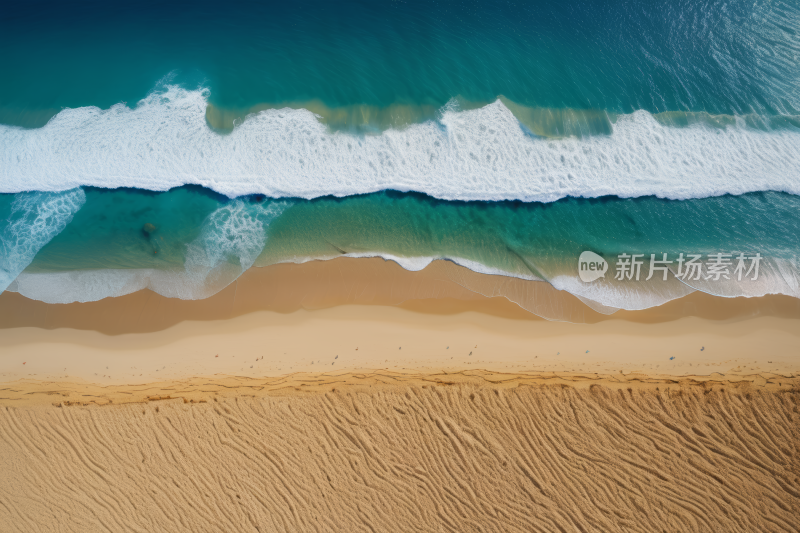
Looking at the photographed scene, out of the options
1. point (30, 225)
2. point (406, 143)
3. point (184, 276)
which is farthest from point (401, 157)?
point (30, 225)

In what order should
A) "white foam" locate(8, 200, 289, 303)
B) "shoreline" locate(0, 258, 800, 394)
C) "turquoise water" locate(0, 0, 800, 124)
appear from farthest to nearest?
"turquoise water" locate(0, 0, 800, 124) < "white foam" locate(8, 200, 289, 303) < "shoreline" locate(0, 258, 800, 394)

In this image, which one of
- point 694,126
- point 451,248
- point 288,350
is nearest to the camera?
point 288,350

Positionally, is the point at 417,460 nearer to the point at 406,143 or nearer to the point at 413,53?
the point at 406,143

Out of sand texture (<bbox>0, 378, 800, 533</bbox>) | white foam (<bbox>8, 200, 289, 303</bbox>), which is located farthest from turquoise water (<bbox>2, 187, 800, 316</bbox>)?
sand texture (<bbox>0, 378, 800, 533</bbox>)

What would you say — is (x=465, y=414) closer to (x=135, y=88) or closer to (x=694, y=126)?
(x=694, y=126)

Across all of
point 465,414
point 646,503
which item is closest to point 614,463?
point 646,503

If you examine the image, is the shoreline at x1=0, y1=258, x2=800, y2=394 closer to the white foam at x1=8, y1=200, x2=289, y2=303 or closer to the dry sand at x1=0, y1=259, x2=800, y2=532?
the dry sand at x1=0, y1=259, x2=800, y2=532
